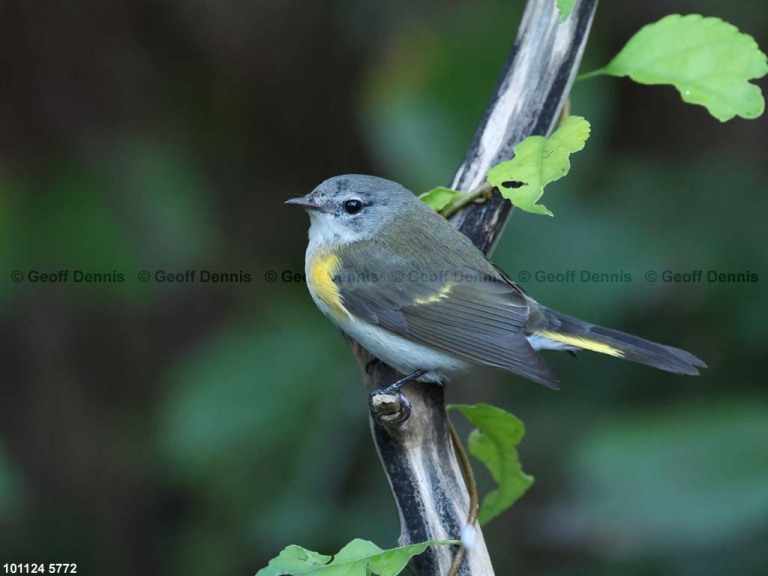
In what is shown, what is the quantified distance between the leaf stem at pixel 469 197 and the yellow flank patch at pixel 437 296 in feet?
0.87

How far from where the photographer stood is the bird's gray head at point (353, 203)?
335cm

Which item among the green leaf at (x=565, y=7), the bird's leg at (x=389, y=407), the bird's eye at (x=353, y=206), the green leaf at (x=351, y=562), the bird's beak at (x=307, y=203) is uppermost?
the bird's beak at (x=307, y=203)

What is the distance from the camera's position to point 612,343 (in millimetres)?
2924

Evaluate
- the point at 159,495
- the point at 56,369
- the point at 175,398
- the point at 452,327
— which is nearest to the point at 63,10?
the point at 56,369

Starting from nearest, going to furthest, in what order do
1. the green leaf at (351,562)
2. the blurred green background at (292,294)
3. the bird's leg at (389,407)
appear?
the green leaf at (351,562) < the bird's leg at (389,407) < the blurred green background at (292,294)

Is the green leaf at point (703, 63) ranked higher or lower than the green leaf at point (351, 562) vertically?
higher

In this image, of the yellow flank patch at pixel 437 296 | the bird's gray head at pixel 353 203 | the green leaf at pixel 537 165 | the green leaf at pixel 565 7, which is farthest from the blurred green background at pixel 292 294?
the green leaf at pixel 565 7

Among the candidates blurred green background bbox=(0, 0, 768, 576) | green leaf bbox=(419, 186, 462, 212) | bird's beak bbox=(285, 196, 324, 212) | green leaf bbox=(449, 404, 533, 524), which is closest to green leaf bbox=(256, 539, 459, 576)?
green leaf bbox=(449, 404, 533, 524)

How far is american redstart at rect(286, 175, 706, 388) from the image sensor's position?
293 cm

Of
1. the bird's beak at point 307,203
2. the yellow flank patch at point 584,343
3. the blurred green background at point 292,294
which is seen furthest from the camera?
the blurred green background at point 292,294

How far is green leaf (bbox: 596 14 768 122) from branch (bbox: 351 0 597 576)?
24cm

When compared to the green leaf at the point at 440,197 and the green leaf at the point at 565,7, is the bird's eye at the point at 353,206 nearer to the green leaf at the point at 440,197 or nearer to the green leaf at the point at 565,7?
the green leaf at the point at 440,197

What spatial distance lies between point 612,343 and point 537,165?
907 millimetres

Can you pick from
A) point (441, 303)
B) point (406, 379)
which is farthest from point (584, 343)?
point (406, 379)
